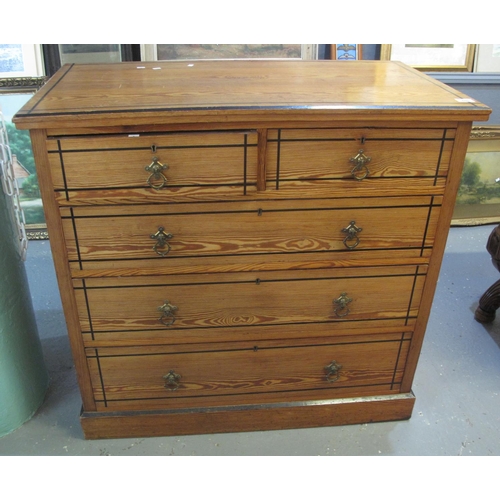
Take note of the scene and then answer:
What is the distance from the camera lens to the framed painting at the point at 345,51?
2539 millimetres

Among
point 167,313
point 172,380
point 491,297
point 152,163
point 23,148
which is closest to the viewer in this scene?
point 152,163

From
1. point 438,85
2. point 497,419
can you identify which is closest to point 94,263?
point 438,85

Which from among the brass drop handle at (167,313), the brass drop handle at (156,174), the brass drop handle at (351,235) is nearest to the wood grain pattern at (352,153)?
the brass drop handle at (351,235)

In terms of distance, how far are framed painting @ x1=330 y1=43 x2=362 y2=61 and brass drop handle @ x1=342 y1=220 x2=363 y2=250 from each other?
4.32 ft

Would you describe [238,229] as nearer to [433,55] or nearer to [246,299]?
[246,299]

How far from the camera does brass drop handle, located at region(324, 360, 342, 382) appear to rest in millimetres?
1775

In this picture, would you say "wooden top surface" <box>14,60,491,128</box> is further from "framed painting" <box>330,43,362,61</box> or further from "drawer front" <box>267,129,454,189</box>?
"framed painting" <box>330,43,362,61</box>

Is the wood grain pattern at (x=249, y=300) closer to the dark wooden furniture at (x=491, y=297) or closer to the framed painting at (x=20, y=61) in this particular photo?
the dark wooden furniture at (x=491, y=297)

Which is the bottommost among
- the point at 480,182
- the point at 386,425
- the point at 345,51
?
the point at 386,425

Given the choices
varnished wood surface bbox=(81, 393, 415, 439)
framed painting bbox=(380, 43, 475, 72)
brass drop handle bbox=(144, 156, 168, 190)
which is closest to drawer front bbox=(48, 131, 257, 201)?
brass drop handle bbox=(144, 156, 168, 190)

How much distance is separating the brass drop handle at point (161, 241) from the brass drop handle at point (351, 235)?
0.50 m

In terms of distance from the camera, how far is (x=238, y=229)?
4.95 ft

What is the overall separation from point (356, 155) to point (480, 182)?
1.85m

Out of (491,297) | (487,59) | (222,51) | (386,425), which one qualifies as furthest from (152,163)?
(487,59)
